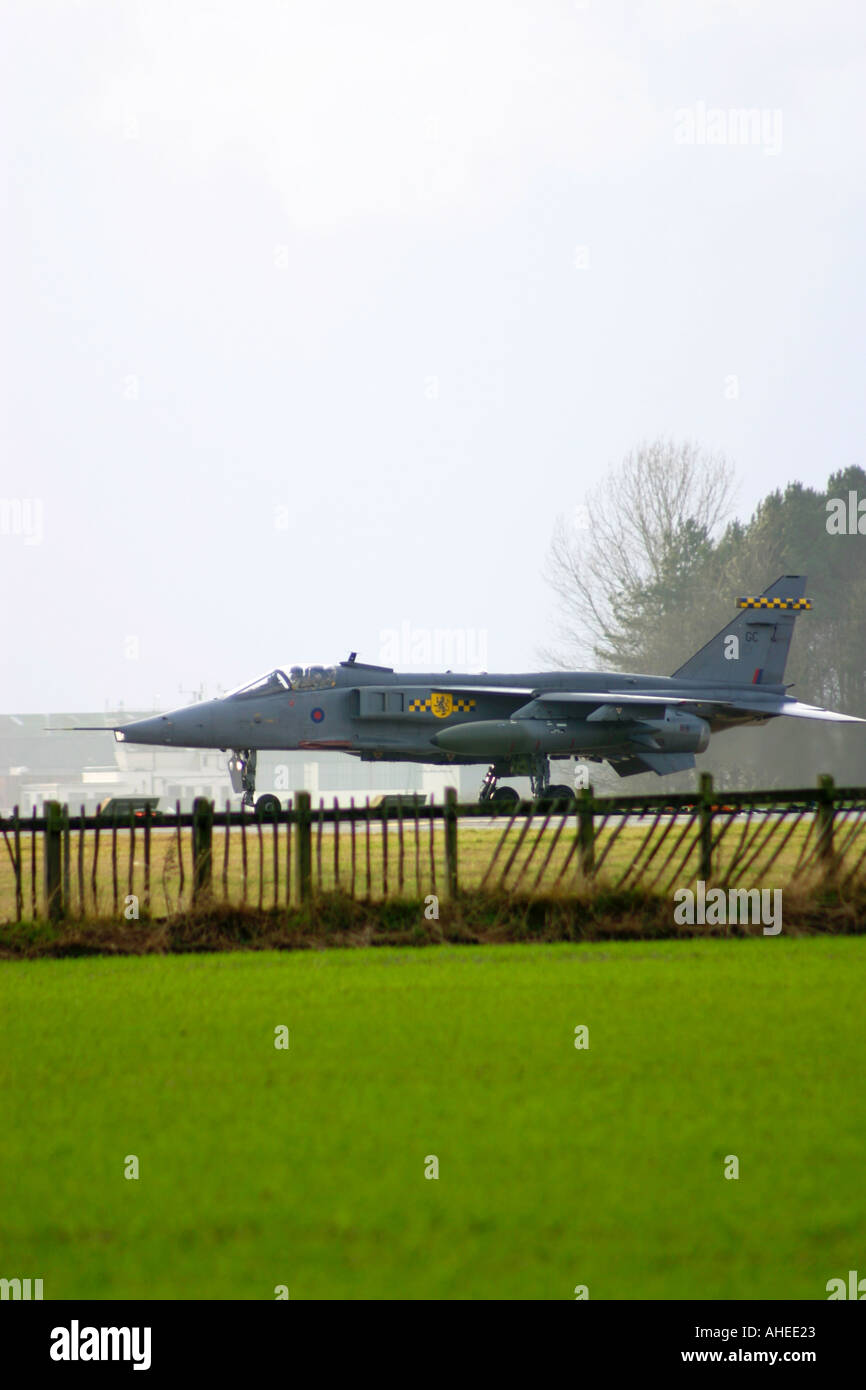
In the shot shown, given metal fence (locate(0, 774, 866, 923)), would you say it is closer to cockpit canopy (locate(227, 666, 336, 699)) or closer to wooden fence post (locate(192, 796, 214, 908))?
wooden fence post (locate(192, 796, 214, 908))

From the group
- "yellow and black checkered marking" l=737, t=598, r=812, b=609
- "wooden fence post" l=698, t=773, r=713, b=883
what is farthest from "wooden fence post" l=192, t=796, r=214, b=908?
"yellow and black checkered marking" l=737, t=598, r=812, b=609

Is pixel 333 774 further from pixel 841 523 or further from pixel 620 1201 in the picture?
pixel 620 1201

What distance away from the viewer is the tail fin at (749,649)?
3331 cm

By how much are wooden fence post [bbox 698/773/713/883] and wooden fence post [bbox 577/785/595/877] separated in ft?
4.13

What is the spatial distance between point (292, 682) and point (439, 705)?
340 cm

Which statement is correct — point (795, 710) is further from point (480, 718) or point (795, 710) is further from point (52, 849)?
point (52, 849)

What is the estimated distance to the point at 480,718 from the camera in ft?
100

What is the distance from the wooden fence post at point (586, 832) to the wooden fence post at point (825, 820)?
248 cm

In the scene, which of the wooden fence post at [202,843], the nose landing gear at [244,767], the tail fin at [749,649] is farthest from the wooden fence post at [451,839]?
→ the tail fin at [749,649]

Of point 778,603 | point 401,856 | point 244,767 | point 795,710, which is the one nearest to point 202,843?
point 401,856

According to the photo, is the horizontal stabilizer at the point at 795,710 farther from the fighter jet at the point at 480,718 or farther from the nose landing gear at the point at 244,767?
the nose landing gear at the point at 244,767

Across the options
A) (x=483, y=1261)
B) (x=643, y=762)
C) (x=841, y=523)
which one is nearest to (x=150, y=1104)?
(x=483, y=1261)

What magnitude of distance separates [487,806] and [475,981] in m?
4.12

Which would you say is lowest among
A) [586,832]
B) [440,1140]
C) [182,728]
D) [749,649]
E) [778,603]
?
[440,1140]
